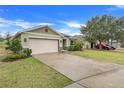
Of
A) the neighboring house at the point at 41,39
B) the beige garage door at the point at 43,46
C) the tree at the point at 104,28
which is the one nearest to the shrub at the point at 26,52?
the neighboring house at the point at 41,39

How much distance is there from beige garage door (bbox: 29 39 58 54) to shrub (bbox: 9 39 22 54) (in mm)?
1306

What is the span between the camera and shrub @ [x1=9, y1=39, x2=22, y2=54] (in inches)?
496

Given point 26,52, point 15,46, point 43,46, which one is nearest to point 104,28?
point 43,46

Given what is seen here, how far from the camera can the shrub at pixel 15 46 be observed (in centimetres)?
1259

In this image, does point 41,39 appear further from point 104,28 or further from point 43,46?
point 104,28

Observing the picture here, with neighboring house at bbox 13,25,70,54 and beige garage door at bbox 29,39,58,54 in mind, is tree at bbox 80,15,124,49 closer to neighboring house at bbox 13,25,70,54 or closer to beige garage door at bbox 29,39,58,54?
neighboring house at bbox 13,25,70,54

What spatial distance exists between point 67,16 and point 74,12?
4.01 ft

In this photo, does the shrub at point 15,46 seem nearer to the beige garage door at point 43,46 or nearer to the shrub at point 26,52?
the shrub at point 26,52

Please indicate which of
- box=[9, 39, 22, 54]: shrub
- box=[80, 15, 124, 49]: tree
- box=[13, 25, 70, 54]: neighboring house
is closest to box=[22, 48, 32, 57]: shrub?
box=[9, 39, 22, 54]: shrub

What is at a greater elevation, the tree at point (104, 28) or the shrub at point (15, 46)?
the tree at point (104, 28)

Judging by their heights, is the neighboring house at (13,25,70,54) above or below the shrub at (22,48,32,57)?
above
